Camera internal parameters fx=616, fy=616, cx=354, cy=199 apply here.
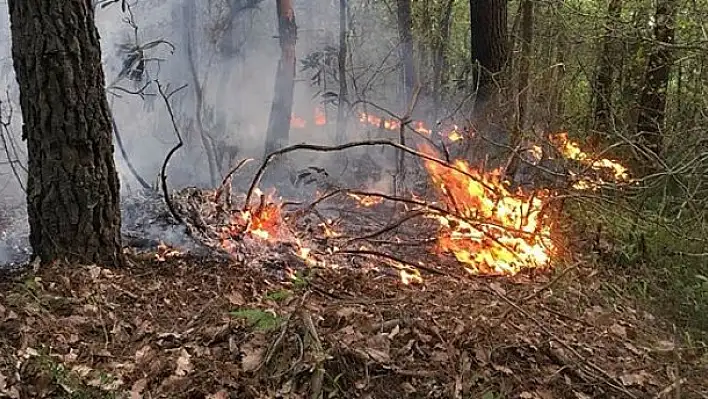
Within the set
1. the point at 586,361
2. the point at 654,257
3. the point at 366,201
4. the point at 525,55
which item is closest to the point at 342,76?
the point at 525,55

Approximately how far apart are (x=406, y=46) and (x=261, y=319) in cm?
1113

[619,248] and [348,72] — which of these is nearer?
[619,248]

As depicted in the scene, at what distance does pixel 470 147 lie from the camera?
8578 mm

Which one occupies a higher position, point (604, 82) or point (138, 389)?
point (604, 82)

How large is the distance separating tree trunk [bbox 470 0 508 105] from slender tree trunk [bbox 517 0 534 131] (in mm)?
400

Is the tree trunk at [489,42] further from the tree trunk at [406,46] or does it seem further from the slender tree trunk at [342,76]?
the slender tree trunk at [342,76]

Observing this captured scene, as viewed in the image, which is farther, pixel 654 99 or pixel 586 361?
pixel 654 99

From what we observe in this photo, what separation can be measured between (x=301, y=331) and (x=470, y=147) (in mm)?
5984

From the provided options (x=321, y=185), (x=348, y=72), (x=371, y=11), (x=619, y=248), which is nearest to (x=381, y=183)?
(x=321, y=185)

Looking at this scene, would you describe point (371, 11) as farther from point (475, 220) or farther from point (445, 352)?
point (445, 352)

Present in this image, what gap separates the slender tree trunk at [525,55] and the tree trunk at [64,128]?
5616mm

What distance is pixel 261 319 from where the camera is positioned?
3.20 meters

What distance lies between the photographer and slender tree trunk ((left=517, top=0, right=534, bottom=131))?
838 cm

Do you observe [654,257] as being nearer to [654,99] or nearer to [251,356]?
[654,99]
